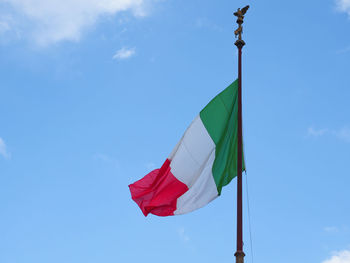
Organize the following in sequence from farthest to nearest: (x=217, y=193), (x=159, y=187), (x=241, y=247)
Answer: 1. (x=159, y=187)
2. (x=217, y=193)
3. (x=241, y=247)

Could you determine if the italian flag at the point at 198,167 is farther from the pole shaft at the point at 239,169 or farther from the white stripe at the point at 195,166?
the pole shaft at the point at 239,169

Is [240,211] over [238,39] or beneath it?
beneath

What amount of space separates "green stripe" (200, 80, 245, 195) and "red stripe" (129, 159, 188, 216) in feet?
5.08

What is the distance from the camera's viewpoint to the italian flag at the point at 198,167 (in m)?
19.8

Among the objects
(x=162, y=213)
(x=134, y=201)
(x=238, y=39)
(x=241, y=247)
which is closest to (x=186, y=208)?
(x=162, y=213)

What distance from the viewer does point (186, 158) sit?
2069 centimetres

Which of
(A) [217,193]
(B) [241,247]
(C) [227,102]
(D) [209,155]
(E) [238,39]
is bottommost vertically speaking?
(B) [241,247]

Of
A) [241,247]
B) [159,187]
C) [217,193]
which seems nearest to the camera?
[241,247]

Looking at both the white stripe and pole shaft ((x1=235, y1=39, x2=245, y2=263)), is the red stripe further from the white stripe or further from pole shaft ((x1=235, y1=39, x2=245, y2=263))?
pole shaft ((x1=235, y1=39, x2=245, y2=263))

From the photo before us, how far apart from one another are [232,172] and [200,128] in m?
2.24

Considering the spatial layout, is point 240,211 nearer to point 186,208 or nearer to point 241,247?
point 241,247

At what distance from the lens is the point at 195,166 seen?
20391 mm

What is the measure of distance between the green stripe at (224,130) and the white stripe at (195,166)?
229mm

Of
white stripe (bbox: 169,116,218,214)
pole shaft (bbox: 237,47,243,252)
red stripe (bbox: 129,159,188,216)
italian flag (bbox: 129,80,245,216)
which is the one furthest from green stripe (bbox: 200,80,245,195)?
red stripe (bbox: 129,159,188,216)
